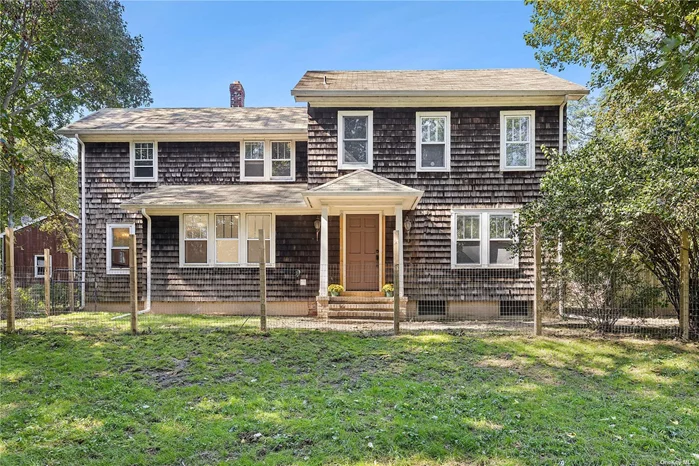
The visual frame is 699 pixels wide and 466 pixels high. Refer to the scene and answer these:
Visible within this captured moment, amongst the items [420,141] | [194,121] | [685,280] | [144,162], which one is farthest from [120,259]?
[685,280]

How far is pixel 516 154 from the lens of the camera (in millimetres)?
10969

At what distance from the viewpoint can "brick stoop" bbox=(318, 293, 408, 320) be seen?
9664 millimetres

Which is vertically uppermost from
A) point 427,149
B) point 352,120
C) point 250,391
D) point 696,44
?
point 352,120

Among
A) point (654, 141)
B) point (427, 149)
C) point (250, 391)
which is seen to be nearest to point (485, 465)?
point (250, 391)

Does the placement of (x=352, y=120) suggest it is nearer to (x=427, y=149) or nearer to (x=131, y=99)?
(x=427, y=149)

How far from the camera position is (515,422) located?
13.6ft

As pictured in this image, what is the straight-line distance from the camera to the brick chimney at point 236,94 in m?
15.8

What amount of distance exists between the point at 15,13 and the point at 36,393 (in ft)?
42.3

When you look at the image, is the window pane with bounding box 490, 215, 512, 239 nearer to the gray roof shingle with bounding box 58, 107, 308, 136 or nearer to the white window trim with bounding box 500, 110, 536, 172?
the white window trim with bounding box 500, 110, 536, 172

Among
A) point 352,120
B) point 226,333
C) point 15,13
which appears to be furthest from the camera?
point 15,13

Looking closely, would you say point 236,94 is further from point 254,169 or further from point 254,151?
point 254,169

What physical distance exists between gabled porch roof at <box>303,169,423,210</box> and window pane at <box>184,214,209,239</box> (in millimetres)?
3354

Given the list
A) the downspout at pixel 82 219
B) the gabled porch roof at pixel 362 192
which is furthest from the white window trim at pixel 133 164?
the gabled porch roof at pixel 362 192

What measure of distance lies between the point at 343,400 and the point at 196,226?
329 inches
